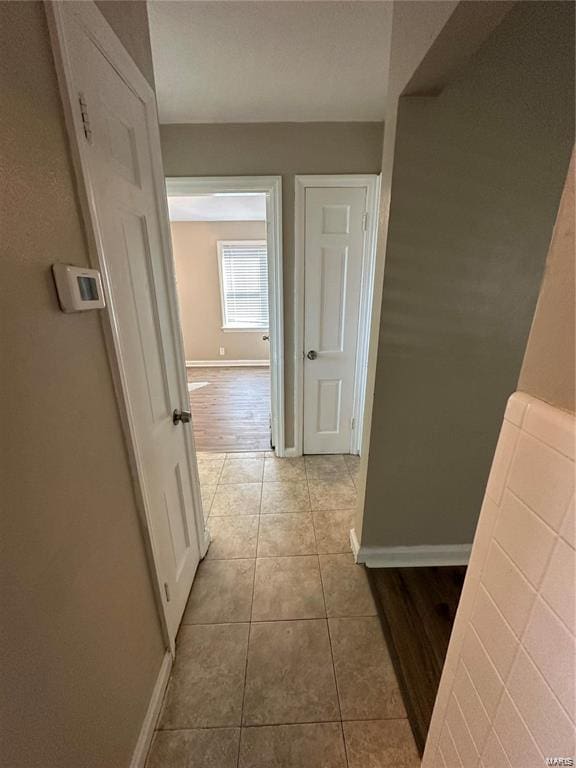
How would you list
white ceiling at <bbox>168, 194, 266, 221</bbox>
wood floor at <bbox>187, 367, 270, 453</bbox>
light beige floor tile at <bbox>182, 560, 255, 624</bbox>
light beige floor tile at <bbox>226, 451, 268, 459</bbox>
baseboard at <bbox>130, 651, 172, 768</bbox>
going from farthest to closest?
white ceiling at <bbox>168, 194, 266, 221</bbox> → wood floor at <bbox>187, 367, 270, 453</bbox> → light beige floor tile at <bbox>226, 451, 268, 459</bbox> → light beige floor tile at <bbox>182, 560, 255, 624</bbox> → baseboard at <bbox>130, 651, 172, 768</bbox>

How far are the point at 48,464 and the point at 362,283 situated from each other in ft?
7.28

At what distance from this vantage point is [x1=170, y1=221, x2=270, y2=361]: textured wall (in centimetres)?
510

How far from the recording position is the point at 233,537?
1.95 m

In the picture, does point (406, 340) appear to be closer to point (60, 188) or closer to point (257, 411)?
point (60, 188)

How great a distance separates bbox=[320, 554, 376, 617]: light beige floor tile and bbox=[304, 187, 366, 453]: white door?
1.15 metres

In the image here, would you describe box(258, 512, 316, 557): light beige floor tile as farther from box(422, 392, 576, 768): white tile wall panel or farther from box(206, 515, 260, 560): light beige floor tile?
box(422, 392, 576, 768): white tile wall panel

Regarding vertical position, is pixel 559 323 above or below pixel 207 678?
above

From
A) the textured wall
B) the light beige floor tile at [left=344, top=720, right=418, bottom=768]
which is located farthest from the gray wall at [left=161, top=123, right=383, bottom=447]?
the textured wall

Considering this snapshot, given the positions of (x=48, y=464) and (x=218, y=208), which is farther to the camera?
(x=218, y=208)

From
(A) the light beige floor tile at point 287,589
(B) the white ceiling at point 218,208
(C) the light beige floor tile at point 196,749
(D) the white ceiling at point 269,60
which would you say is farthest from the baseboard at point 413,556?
(B) the white ceiling at point 218,208

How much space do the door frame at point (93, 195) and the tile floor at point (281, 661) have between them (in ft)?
0.75

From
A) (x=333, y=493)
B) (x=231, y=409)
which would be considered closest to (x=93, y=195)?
(x=333, y=493)

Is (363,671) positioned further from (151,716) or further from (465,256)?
(465,256)

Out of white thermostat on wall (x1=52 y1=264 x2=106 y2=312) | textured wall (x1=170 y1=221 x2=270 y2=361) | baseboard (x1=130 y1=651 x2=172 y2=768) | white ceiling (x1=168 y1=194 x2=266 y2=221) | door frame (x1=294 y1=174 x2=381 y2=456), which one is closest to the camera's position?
white thermostat on wall (x1=52 y1=264 x2=106 y2=312)
